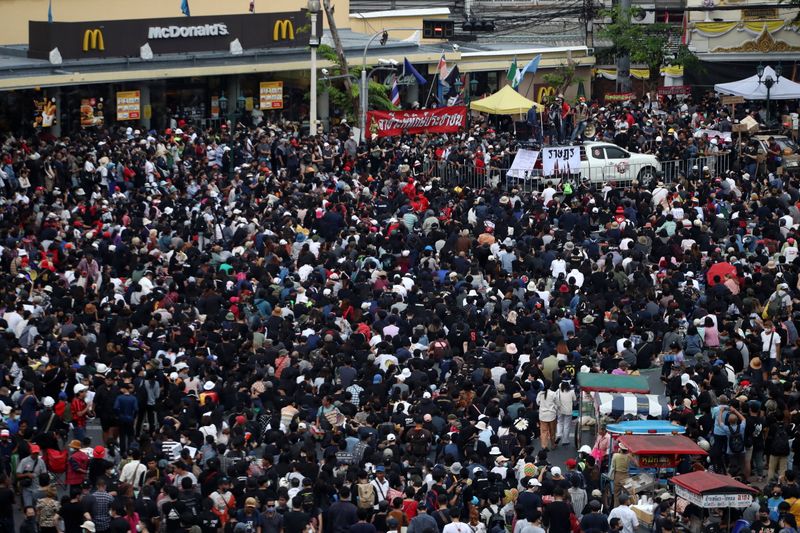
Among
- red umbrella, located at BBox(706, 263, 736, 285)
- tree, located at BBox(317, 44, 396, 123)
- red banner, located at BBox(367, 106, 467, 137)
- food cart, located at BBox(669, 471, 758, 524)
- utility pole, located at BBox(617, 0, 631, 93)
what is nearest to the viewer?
food cart, located at BBox(669, 471, 758, 524)

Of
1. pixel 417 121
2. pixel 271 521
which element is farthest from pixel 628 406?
pixel 417 121

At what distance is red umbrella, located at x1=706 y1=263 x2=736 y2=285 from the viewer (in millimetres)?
24500

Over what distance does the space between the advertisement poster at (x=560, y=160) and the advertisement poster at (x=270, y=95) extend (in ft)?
43.2

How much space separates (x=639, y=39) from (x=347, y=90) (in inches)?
502

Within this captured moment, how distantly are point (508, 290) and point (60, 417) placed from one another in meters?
8.25

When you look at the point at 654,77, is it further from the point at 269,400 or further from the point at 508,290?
the point at 269,400

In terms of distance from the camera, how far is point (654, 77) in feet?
167

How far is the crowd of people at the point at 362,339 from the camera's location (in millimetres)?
16141

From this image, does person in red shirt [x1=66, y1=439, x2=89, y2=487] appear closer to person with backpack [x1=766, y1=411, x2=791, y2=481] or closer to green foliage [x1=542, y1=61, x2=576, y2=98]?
person with backpack [x1=766, y1=411, x2=791, y2=481]

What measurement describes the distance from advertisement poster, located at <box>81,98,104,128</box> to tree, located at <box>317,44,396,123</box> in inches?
263

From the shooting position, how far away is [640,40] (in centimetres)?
4925

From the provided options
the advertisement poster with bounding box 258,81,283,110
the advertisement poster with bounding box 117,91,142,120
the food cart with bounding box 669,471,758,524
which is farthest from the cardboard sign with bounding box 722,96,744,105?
the food cart with bounding box 669,471,758,524

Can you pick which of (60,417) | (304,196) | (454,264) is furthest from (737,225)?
(60,417)

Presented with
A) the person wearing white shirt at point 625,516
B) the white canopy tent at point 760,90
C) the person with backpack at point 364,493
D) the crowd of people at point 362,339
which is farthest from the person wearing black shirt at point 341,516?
the white canopy tent at point 760,90
